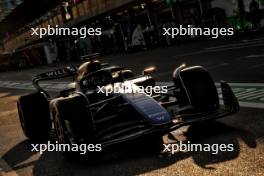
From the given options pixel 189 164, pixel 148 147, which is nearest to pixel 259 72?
pixel 148 147

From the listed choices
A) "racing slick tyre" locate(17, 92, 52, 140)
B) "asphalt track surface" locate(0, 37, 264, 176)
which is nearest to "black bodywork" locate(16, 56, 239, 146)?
"asphalt track surface" locate(0, 37, 264, 176)

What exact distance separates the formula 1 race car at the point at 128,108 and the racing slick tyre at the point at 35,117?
32.1 inches

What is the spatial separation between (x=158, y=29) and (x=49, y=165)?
3367 centimetres

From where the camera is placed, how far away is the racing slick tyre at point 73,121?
20.4 ft

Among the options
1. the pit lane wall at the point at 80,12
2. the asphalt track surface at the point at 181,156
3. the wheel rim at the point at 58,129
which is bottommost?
the asphalt track surface at the point at 181,156

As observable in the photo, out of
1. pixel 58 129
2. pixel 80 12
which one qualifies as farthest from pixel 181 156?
pixel 80 12

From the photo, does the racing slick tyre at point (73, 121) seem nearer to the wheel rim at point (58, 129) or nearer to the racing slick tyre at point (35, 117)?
the wheel rim at point (58, 129)

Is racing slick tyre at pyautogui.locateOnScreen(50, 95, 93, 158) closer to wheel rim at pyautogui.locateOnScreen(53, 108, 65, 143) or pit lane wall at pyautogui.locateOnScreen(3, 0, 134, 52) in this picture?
wheel rim at pyautogui.locateOnScreen(53, 108, 65, 143)

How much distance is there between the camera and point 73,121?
20.5 ft

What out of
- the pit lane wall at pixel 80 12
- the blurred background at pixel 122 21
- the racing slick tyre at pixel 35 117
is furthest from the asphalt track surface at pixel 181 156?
the pit lane wall at pixel 80 12

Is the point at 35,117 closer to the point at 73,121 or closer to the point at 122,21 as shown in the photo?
the point at 73,121

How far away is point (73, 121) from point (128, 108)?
96cm

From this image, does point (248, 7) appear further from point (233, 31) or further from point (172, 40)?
point (172, 40)

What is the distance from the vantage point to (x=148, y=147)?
6.41m
